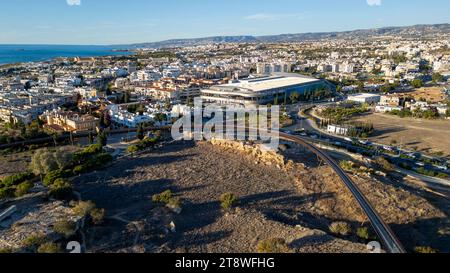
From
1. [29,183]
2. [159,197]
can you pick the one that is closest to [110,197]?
[159,197]

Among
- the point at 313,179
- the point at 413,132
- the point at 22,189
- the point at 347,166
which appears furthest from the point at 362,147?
the point at 22,189

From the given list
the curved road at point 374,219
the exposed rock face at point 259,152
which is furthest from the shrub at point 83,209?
the curved road at point 374,219

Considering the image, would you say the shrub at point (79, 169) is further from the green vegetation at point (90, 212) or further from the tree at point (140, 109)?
the tree at point (140, 109)

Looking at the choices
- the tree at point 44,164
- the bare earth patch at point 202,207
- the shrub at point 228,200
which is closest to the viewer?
the bare earth patch at point 202,207

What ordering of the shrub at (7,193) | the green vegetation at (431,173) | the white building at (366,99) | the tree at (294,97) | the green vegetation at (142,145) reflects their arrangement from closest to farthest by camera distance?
the shrub at (7,193) < the green vegetation at (431,173) < the green vegetation at (142,145) < the white building at (366,99) < the tree at (294,97)

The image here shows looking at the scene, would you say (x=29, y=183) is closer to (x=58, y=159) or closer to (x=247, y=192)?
(x=58, y=159)

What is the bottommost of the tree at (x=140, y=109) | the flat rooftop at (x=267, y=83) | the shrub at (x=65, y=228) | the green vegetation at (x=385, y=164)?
the green vegetation at (x=385, y=164)
